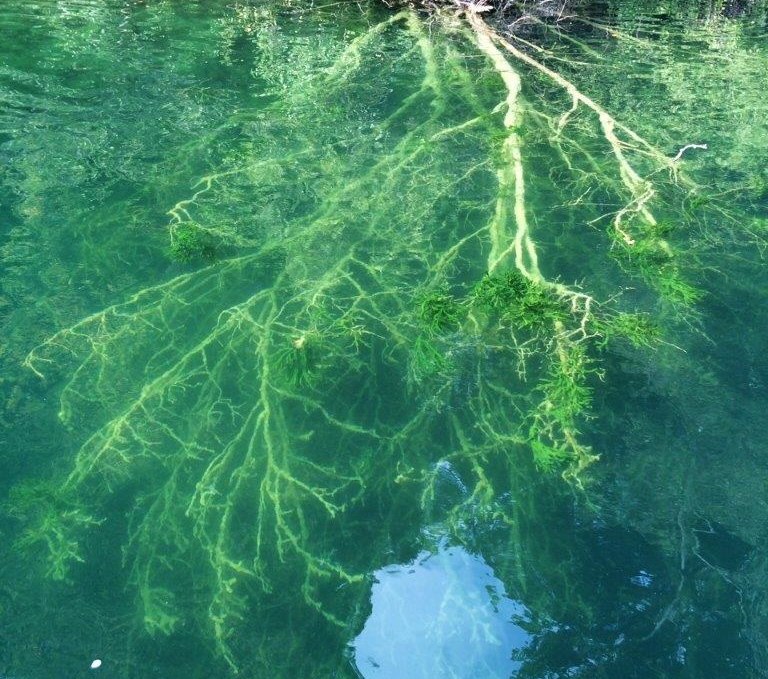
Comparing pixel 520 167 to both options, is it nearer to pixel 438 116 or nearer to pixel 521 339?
pixel 438 116

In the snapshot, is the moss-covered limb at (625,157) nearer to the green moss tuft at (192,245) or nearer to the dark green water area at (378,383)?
the dark green water area at (378,383)

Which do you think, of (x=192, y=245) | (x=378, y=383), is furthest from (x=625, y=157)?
(x=192, y=245)

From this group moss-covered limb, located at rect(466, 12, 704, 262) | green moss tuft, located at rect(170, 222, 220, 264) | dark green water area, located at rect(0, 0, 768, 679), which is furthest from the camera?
moss-covered limb, located at rect(466, 12, 704, 262)

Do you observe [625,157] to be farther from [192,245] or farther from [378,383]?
[192,245]

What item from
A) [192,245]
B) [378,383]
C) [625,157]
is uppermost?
[625,157]

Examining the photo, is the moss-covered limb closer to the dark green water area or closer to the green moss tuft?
the dark green water area

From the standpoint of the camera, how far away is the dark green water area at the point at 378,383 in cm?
319

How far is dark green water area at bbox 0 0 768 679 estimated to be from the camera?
3.19 metres

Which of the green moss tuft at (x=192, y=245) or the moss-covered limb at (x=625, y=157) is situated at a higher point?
the moss-covered limb at (x=625, y=157)

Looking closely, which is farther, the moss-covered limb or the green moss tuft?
the moss-covered limb

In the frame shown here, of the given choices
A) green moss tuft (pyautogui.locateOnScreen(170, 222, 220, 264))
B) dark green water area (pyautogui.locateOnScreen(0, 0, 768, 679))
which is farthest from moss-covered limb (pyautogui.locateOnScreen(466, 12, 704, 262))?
green moss tuft (pyautogui.locateOnScreen(170, 222, 220, 264))

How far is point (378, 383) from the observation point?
4371 mm

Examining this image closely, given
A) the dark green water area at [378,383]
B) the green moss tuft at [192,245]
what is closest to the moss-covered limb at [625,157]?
the dark green water area at [378,383]

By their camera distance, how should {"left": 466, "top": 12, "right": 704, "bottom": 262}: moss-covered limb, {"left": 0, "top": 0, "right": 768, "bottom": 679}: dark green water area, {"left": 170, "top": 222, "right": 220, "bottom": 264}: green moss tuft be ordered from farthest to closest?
{"left": 466, "top": 12, "right": 704, "bottom": 262}: moss-covered limb, {"left": 170, "top": 222, "right": 220, "bottom": 264}: green moss tuft, {"left": 0, "top": 0, "right": 768, "bottom": 679}: dark green water area
